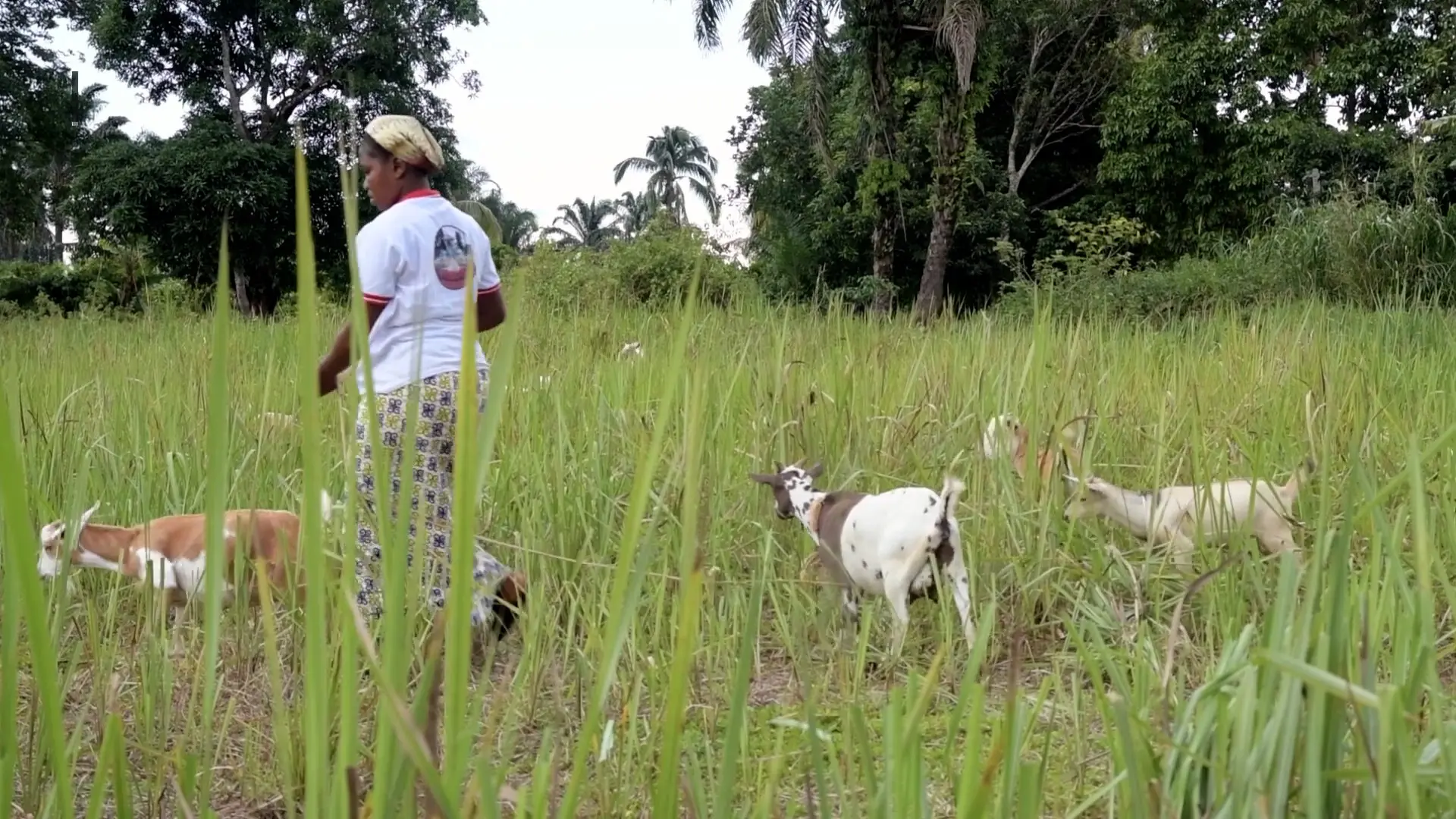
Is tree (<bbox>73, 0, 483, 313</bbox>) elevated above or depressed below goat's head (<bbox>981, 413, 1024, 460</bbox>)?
above

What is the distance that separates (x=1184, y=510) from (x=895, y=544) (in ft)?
2.30

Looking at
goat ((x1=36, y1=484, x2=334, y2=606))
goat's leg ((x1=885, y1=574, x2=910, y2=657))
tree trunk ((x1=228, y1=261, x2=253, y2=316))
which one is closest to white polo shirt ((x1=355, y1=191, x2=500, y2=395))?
goat ((x1=36, y1=484, x2=334, y2=606))

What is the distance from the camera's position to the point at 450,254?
2695mm

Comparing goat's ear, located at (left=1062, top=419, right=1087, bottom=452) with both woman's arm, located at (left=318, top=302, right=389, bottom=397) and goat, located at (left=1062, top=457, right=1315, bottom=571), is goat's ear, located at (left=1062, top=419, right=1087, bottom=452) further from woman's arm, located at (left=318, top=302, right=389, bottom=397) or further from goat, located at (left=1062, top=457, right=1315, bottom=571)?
woman's arm, located at (left=318, top=302, right=389, bottom=397)

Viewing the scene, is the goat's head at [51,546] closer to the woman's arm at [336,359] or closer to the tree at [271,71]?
the woman's arm at [336,359]

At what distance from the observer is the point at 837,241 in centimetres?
2230

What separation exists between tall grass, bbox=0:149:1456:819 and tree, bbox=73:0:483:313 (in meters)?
16.0

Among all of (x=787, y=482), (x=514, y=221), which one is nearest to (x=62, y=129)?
(x=787, y=482)

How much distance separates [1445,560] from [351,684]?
7.54ft

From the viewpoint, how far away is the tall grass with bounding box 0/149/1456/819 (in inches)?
22.3

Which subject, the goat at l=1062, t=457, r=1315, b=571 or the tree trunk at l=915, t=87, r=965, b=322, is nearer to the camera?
the goat at l=1062, t=457, r=1315, b=571

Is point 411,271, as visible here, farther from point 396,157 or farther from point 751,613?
point 751,613

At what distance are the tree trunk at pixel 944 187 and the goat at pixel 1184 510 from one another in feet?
46.0

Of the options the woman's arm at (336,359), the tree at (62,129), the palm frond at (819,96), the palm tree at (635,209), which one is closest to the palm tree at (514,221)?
the palm tree at (635,209)
